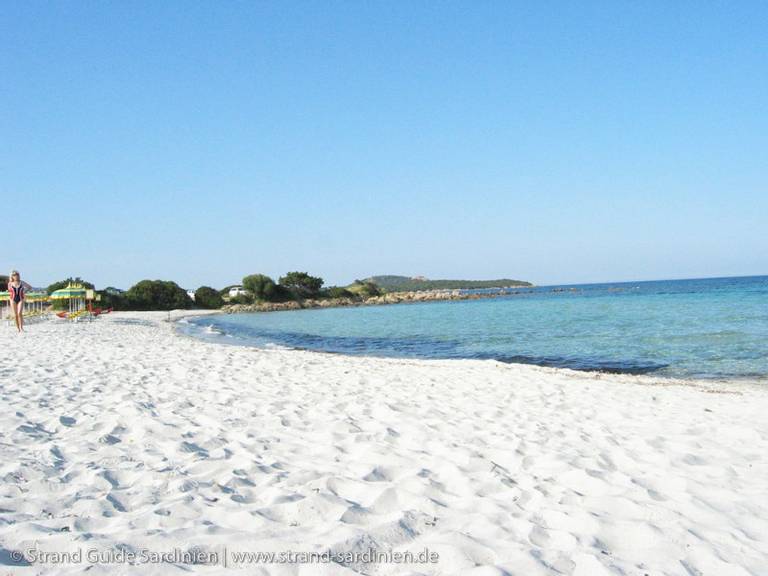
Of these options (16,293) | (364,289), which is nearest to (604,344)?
(16,293)

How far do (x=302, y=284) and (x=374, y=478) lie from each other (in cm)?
7895

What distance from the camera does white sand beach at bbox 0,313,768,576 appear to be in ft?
9.03

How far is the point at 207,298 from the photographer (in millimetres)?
72812

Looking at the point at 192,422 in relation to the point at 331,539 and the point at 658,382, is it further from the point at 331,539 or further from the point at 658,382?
the point at 658,382

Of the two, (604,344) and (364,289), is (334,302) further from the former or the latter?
(604,344)

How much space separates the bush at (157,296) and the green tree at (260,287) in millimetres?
8448

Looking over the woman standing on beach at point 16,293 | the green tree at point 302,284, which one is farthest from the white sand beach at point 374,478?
the green tree at point 302,284

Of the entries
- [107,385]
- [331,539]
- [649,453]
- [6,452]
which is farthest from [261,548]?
[107,385]

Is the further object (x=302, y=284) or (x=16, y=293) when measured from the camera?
(x=302, y=284)

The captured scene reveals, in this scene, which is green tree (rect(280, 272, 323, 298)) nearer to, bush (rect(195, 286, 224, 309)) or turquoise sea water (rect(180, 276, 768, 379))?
bush (rect(195, 286, 224, 309))

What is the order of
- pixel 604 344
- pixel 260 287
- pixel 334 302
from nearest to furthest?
pixel 604 344, pixel 260 287, pixel 334 302

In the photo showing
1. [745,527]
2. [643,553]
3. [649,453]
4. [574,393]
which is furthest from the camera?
[574,393]

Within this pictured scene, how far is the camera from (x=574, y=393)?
8.30m

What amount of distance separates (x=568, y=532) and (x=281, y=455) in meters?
2.40
